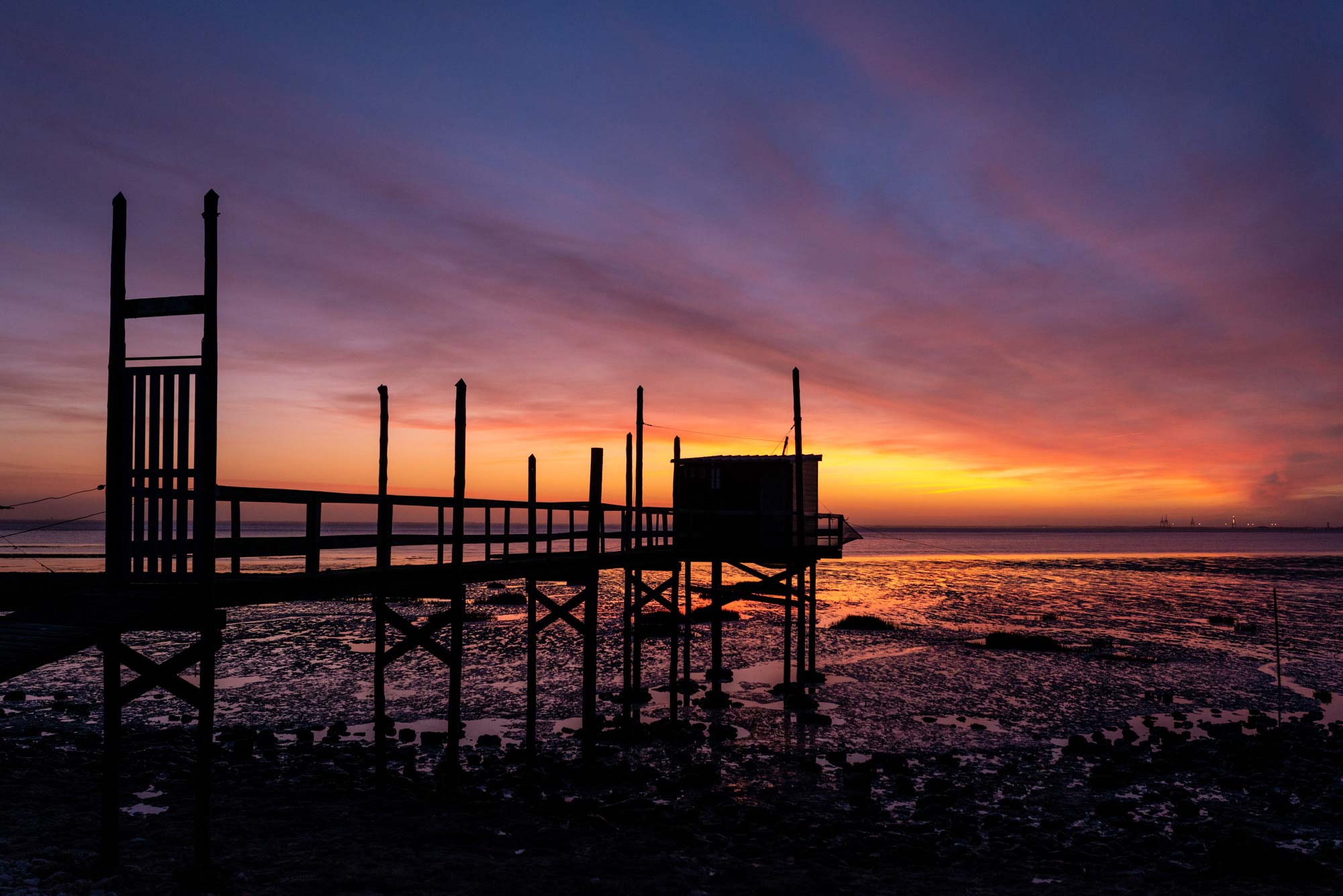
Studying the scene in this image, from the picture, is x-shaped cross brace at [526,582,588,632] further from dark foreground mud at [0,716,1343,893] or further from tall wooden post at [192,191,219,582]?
tall wooden post at [192,191,219,582]

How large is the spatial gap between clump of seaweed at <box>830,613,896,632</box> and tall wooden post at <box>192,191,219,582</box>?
92.7 ft

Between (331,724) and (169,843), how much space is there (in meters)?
6.91

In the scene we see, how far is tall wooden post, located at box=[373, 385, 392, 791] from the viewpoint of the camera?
1168 cm

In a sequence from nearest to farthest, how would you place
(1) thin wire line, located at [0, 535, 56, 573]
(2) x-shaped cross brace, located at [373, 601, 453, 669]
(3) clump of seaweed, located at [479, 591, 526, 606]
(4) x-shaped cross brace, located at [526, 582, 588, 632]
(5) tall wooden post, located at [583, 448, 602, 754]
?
(2) x-shaped cross brace, located at [373, 601, 453, 669]
(5) tall wooden post, located at [583, 448, 602, 754]
(4) x-shaped cross brace, located at [526, 582, 588, 632]
(1) thin wire line, located at [0, 535, 56, 573]
(3) clump of seaweed, located at [479, 591, 526, 606]

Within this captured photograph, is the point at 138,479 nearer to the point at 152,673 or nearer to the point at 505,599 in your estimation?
the point at 152,673

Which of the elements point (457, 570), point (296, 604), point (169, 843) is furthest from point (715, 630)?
point (296, 604)

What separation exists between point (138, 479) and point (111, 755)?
3141mm

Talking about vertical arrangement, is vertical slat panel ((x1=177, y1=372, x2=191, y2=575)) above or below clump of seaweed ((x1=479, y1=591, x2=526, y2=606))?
above

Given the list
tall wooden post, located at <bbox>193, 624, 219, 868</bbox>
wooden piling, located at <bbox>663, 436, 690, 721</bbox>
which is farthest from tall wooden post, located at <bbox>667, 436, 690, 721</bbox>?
tall wooden post, located at <bbox>193, 624, 219, 868</bbox>

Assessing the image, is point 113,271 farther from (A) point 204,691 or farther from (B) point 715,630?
(B) point 715,630

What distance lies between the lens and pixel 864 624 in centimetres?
3406

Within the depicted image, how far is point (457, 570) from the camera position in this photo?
12781 mm

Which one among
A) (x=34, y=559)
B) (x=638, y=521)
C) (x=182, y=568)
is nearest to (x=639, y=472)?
(x=638, y=521)

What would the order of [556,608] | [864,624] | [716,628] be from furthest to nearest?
[864,624] < [716,628] < [556,608]
